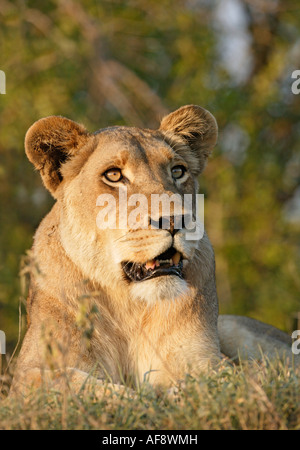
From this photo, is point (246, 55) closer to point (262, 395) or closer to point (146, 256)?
point (146, 256)

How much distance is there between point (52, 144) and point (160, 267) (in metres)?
1.22

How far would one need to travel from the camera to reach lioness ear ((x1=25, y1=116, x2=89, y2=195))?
5.16m

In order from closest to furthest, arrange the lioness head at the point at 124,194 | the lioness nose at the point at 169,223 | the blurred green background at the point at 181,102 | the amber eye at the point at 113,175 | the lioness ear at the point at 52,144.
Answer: the lioness nose at the point at 169,223
the lioness head at the point at 124,194
the amber eye at the point at 113,175
the lioness ear at the point at 52,144
the blurred green background at the point at 181,102

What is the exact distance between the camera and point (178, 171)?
5230 mm

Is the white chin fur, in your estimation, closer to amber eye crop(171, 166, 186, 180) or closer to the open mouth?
the open mouth

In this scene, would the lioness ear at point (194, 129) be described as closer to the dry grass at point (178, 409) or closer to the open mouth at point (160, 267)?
the open mouth at point (160, 267)

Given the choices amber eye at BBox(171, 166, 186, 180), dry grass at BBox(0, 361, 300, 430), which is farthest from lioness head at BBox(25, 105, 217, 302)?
dry grass at BBox(0, 361, 300, 430)

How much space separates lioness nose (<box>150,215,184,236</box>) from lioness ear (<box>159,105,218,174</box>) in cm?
123

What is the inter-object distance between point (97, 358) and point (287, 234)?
11.1 meters

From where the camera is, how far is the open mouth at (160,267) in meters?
4.55

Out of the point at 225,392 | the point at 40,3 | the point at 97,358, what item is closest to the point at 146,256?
the point at 97,358

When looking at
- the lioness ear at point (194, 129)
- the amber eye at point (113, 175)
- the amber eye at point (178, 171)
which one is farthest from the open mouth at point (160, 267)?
the lioness ear at point (194, 129)

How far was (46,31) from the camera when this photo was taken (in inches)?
587

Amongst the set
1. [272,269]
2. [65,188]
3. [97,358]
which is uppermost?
[272,269]
